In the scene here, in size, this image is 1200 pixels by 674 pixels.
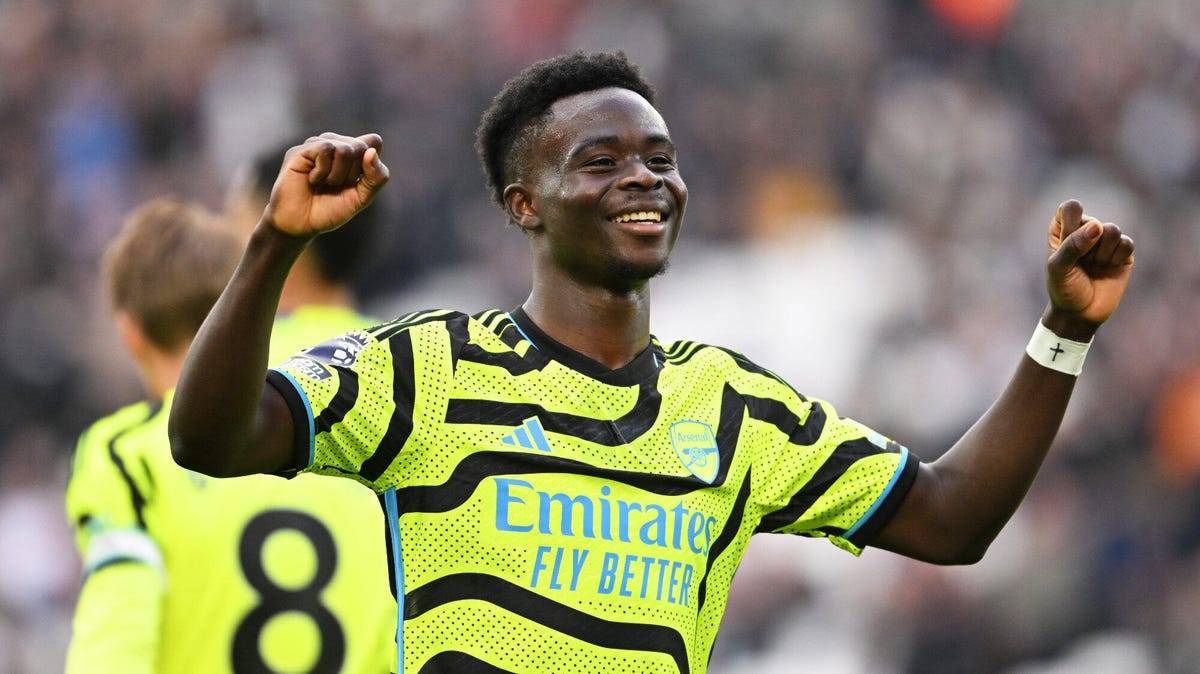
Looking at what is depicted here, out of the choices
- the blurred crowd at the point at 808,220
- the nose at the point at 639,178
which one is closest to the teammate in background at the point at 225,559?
the nose at the point at 639,178

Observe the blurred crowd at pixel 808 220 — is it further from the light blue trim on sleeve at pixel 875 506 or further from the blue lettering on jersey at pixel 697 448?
the blue lettering on jersey at pixel 697 448

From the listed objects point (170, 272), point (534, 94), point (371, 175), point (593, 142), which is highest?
point (534, 94)

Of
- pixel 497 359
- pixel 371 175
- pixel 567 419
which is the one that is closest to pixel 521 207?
pixel 497 359

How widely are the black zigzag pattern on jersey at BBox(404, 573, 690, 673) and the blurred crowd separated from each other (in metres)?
5.63

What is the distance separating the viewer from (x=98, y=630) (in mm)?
3705

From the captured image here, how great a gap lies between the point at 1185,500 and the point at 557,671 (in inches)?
289

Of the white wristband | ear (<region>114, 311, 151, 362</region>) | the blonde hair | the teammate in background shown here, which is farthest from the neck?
ear (<region>114, 311, 151, 362</region>)

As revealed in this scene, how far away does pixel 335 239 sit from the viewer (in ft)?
14.6

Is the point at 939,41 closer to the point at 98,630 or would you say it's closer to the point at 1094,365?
the point at 1094,365

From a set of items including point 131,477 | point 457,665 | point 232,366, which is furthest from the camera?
point 131,477

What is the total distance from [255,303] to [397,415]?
408mm

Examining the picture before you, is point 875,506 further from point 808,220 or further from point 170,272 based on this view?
point 808,220

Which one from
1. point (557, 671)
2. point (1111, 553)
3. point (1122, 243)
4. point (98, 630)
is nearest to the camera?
point (557, 671)

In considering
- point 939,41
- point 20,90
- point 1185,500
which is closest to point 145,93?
point 20,90
